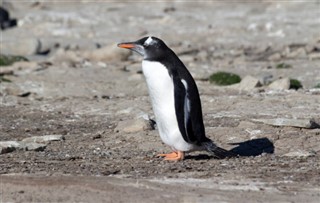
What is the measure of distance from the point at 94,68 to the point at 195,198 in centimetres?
1408

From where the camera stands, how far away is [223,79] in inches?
763

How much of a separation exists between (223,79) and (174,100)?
8.80 m

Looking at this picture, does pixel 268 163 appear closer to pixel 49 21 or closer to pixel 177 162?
pixel 177 162

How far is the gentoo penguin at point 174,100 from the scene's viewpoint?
10.6m

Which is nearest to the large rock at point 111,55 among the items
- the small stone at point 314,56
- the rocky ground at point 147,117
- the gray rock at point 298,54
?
the rocky ground at point 147,117

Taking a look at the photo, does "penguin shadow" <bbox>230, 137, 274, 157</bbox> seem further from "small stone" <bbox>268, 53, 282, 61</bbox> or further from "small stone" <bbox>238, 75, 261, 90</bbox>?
"small stone" <bbox>268, 53, 282, 61</bbox>

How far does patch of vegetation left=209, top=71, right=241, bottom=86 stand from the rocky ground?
0.94 feet

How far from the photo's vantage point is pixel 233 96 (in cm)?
1659

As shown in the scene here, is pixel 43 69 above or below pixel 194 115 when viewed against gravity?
below

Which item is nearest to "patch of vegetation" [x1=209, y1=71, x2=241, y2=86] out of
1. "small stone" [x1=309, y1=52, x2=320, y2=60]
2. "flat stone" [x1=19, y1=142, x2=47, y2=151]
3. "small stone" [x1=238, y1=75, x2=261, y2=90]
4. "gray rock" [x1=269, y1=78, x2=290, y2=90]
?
"small stone" [x1=238, y1=75, x2=261, y2=90]

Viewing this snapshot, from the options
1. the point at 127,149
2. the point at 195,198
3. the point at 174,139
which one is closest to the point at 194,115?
the point at 174,139

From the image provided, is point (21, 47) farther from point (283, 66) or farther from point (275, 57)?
point (283, 66)

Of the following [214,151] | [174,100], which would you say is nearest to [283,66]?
[214,151]

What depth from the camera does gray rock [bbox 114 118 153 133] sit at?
42.7 feet
